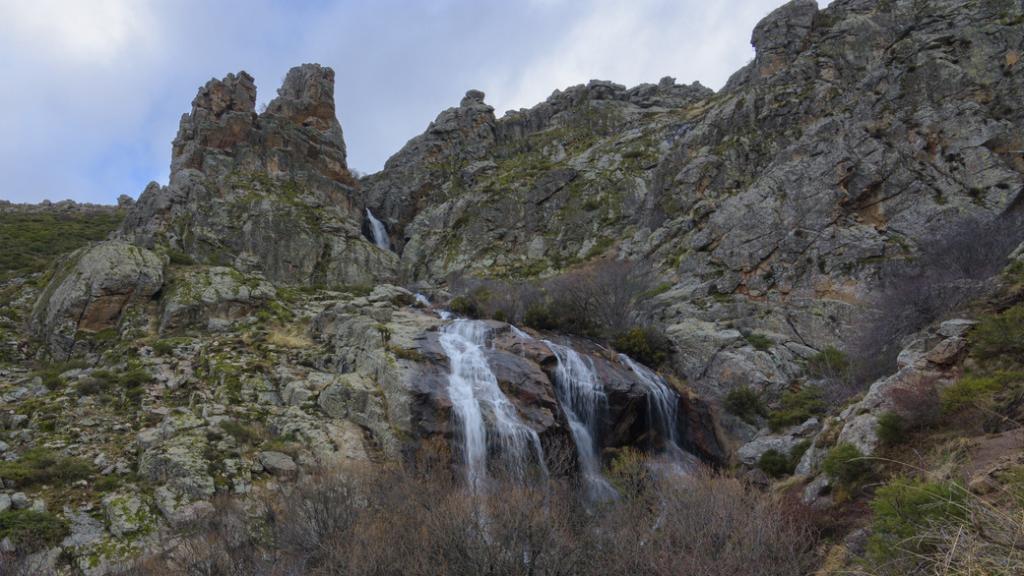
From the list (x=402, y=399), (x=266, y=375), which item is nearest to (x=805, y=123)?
(x=402, y=399)

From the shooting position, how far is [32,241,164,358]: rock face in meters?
25.8

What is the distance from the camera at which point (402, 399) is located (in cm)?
1930

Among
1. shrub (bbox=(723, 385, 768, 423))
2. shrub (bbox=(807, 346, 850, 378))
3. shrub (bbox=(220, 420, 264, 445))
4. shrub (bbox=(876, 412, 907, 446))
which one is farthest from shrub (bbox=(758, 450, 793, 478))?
shrub (bbox=(220, 420, 264, 445))

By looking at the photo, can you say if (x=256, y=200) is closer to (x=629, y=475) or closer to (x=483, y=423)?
(x=483, y=423)

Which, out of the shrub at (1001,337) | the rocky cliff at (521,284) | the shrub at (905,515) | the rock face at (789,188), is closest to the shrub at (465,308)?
the rocky cliff at (521,284)

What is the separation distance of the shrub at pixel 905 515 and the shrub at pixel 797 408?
16045 millimetres

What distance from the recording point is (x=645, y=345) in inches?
1166

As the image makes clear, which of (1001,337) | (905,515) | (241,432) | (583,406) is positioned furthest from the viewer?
(583,406)

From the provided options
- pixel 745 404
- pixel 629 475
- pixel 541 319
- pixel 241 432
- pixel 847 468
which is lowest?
pixel 745 404

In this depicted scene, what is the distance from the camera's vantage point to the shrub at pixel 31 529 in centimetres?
1191

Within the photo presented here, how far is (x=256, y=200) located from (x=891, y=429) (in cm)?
4887

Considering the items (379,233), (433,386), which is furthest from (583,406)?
(379,233)

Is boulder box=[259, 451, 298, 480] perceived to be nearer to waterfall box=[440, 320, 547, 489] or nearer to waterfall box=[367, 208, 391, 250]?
waterfall box=[440, 320, 547, 489]

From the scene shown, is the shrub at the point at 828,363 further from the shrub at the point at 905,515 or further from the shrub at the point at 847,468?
the shrub at the point at 905,515
